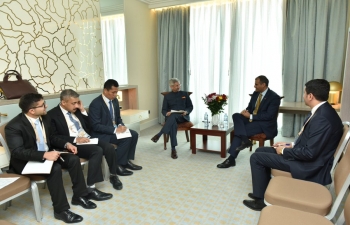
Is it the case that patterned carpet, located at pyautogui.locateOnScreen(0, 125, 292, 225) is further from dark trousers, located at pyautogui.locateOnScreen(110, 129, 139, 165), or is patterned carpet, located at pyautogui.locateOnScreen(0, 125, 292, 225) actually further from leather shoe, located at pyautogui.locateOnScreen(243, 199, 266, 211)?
dark trousers, located at pyautogui.locateOnScreen(110, 129, 139, 165)

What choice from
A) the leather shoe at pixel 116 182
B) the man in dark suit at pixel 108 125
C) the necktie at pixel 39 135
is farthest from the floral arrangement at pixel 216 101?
the necktie at pixel 39 135

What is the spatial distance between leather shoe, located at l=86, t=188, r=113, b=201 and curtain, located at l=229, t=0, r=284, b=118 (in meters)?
3.42

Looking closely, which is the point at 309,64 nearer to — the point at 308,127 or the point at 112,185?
the point at 308,127

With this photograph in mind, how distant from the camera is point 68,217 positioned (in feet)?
7.18

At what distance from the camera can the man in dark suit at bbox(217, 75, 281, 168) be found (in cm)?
339

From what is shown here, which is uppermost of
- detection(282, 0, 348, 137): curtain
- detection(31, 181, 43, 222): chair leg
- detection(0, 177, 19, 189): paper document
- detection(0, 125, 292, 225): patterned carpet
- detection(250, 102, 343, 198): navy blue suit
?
detection(282, 0, 348, 137): curtain

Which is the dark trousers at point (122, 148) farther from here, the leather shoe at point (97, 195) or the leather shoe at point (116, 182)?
the leather shoe at point (97, 195)

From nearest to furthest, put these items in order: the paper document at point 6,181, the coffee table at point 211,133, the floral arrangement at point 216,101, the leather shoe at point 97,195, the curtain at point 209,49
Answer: the paper document at point 6,181 → the leather shoe at point 97,195 → the coffee table at point 211,133 → the floral arrangement at point 216,101 → the curtain at point 209,49

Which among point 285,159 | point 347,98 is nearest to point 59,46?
point 285,159

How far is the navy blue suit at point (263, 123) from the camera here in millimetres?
3437

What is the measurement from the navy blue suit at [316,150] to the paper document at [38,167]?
6.30 feet

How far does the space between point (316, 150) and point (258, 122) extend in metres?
1.61

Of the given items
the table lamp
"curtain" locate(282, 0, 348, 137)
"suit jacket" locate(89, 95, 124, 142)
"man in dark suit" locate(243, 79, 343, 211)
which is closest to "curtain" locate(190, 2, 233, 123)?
"curtain" locate(282, 0, 348, 137)

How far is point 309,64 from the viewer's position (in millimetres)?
4363
